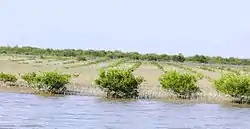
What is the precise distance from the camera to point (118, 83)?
52000 mm

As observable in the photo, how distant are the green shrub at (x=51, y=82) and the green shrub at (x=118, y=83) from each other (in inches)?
139

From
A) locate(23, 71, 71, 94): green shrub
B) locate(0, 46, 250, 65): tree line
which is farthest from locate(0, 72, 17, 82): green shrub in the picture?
locate(0, 46, 250, 65): tree line

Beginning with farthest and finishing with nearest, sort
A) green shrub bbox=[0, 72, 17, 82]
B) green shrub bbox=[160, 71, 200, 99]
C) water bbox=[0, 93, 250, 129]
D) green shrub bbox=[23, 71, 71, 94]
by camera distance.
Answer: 1. green shrub bbox=[0, 72, 17, 82]
2. green shrub bbox=[23, 71, 71, 94]
3. green shrub bbox=[160, 71, 200, 99]
4. water bbox=[0, 93, 250, 129]

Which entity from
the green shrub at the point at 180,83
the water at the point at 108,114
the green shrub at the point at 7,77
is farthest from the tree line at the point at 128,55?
the water at the point at 108,114

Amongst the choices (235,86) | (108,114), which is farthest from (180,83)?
(108,114)

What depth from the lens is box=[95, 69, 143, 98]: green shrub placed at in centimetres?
5216

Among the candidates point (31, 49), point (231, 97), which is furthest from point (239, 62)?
point (231, 97)

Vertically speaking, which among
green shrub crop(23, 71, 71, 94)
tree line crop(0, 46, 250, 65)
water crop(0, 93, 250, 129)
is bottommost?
water crop(0, 93, 250, 129)

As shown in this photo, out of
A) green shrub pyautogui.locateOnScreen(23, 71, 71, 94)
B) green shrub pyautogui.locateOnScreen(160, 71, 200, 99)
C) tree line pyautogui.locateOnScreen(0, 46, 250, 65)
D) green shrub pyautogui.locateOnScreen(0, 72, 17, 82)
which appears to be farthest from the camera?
tree line pyautogui.locateOnScreen(0, 46, 250, 65)

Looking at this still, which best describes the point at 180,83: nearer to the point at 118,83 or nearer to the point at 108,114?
the point at 118,83

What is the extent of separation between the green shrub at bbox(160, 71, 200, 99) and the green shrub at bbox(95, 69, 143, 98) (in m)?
2.76

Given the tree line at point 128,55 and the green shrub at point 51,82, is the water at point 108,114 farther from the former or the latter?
the tree line at point 128,55

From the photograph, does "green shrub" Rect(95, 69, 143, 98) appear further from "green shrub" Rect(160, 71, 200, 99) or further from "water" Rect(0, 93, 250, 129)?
"green shrub" Rect(160, 71, 200, 99)

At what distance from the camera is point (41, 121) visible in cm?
3250
